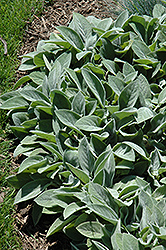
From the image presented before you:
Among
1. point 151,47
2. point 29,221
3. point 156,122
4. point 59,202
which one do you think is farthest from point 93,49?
point 29,221

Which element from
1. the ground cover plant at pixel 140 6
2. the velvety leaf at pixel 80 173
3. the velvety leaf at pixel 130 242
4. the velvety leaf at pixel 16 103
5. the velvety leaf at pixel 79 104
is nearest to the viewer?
the velvety leaf at pixel 130 242

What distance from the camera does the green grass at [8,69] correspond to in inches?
105

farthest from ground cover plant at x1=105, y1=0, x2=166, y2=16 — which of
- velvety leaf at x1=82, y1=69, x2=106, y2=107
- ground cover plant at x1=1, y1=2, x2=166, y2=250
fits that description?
velvety leaf at x1=82, y1=69, x2=106, y2=107

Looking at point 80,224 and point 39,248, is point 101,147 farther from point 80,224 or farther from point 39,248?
point 39,248

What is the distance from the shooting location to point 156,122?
254 centimetres

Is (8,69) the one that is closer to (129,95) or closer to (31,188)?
(31,188)

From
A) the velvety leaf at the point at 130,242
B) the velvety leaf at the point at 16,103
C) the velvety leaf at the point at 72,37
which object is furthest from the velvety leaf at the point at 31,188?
the velvety leaf at the point at 72,37

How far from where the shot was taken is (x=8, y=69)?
12.2 ft

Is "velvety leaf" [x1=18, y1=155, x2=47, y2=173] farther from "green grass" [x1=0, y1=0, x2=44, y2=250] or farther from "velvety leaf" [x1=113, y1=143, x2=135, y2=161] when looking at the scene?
"velvety leaf" [x1=113, y1=143, x2=135, y2=161]

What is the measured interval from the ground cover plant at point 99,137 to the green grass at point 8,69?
0.23m

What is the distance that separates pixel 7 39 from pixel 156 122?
2456 mm

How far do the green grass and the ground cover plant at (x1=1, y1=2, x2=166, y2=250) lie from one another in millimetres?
231

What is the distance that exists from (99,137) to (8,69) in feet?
6.15

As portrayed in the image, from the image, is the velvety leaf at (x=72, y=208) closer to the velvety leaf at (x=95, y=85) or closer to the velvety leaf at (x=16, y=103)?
the velvety leaf at (x=95, y=85)
